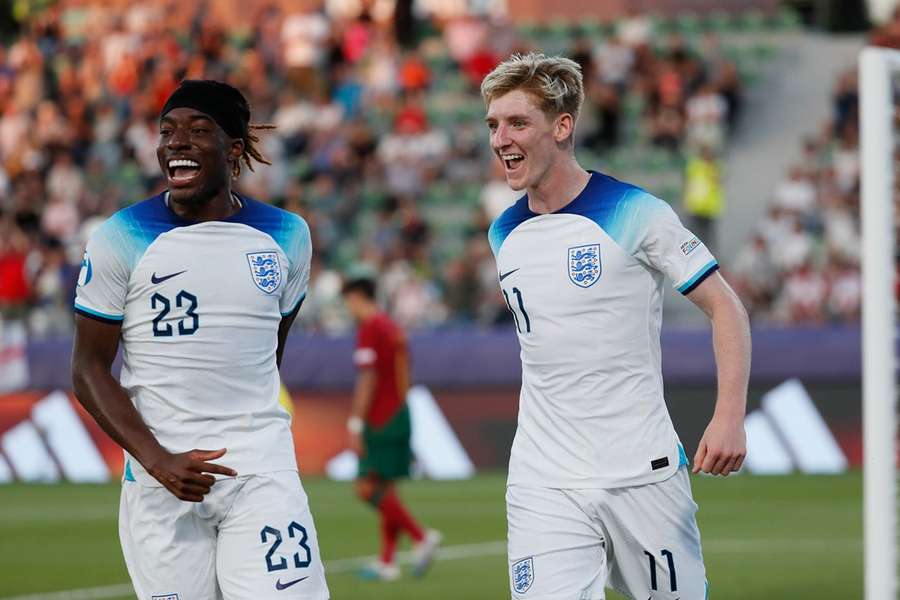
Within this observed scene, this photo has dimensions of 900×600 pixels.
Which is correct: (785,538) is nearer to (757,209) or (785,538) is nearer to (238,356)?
(238,356)

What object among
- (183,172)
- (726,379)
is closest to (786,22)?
(726,379)

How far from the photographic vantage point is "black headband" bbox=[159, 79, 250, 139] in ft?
20.1

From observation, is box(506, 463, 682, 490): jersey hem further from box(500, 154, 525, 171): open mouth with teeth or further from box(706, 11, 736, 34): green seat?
box(706, 11, 736, 34): green seat

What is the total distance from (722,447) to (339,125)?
21.6m

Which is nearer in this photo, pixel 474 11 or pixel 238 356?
pixel 238 356

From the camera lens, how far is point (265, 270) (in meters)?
6.27

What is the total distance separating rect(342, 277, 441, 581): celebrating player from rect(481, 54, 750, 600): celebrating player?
6656 mm

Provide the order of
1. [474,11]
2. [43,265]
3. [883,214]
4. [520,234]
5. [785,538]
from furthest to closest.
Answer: [474,11]
[43,265]
[785,538]
[520,234]
[883,214]

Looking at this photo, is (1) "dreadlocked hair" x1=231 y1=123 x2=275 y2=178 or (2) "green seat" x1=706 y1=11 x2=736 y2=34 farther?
(2) "green seat" x1=706 y1=11 x2=736 y2=34

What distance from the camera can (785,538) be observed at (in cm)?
1483

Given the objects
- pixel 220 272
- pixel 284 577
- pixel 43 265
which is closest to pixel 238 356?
pixel 220 272

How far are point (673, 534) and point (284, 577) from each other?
1376mm

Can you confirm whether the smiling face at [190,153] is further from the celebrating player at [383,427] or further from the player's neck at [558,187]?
the celebrating player at [383,427]

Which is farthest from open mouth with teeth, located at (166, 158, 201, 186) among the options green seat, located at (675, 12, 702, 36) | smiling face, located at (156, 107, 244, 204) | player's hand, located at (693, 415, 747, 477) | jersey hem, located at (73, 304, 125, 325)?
green seat, located at (675, 12, 702, 36)
